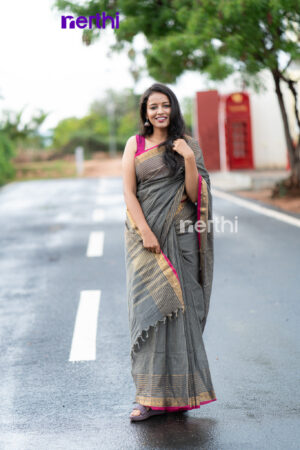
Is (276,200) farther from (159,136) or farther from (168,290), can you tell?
(168,290)

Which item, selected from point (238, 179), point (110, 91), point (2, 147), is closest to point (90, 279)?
point (238, 179)

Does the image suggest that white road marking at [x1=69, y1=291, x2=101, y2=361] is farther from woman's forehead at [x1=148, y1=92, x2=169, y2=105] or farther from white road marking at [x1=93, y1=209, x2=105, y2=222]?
white road marking at [x1=93, y1=209, x2=105, y2=222]

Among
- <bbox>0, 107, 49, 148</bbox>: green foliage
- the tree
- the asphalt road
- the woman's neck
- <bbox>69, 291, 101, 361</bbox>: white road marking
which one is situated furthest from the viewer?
<bbox>0, 107, 49, 148</bbox>: green foliage

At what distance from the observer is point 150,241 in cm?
358

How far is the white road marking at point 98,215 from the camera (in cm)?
1350

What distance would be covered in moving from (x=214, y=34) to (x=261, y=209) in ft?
12.3

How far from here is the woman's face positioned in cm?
368

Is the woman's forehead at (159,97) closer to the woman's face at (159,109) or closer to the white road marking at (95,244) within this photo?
the woman's face at (159,109)

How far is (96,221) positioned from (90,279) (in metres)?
5.57

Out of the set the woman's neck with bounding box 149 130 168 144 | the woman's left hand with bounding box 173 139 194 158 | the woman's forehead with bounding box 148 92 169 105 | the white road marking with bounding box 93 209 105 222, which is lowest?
the white road marking with bounding box 93 209 105 222

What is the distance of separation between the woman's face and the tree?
8.29 meters

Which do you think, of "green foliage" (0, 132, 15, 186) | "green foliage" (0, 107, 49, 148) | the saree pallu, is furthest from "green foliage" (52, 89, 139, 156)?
the saree pallu

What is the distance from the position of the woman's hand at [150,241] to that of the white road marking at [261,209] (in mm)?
7749

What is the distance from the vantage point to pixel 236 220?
1234 cm
